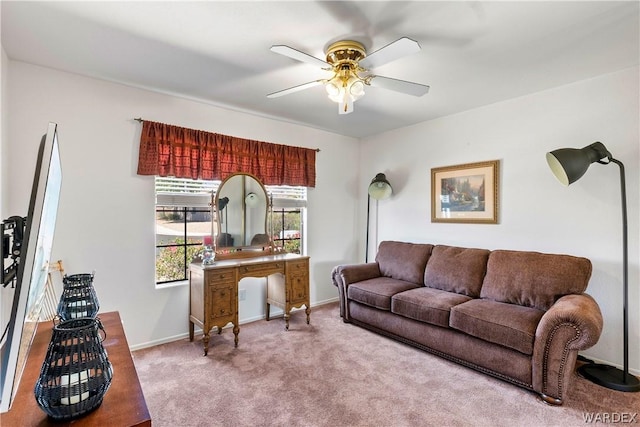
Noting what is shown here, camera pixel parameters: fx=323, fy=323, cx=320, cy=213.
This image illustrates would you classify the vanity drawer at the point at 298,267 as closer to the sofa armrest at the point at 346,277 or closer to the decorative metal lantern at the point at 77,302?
the sofa armrest at the point at 346,277

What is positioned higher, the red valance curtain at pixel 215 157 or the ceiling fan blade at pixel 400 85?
the ceiling fan blade at pixel 400 85

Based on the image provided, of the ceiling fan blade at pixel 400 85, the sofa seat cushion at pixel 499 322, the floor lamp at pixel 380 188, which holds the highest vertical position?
the ceiling fan blade at pixel 400 85

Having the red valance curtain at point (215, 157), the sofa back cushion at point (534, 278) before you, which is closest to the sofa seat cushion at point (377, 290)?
the sofa back cushion at point (534, 278)

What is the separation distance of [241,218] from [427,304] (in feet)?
7.03

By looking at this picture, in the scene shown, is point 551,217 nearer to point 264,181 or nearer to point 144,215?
point 264,181

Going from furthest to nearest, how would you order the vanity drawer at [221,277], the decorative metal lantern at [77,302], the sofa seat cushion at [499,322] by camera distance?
the vanity drawer at [221,277], the sofa seat cushion at [499,322], the decorative metal lantern at [77,302]

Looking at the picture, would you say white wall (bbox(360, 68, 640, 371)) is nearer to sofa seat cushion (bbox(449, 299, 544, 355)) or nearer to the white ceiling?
the white ceiling

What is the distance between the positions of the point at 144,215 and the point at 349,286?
7.25 feet

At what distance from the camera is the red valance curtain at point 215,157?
9.97ft

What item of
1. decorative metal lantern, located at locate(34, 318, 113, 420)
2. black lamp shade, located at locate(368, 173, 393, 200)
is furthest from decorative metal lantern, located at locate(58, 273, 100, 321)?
black lamp shade, located at locate(368, 173, 393, 200)

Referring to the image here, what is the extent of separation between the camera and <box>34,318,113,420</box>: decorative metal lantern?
879mm

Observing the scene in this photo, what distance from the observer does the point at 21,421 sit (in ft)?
2.94

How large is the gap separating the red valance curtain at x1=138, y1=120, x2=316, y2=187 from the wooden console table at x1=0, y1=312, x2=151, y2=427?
2094 mm

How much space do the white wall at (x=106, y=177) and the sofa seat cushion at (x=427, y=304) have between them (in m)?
2.15
